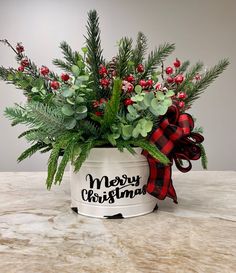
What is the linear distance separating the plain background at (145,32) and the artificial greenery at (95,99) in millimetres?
1832

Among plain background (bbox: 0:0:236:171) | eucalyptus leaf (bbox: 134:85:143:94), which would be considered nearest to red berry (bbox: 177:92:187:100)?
eucalyptus leaf (bbox: 134:85:143:94)

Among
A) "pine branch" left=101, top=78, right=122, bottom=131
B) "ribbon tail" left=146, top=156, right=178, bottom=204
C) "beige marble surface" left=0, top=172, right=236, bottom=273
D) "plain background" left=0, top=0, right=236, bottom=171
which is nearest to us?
"beige marble surface" left=0, top=172, right=236, bottom=273

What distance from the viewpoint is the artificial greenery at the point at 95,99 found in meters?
0.69

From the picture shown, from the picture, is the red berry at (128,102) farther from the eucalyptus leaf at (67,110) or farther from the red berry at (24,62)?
the red berry at (24,62)

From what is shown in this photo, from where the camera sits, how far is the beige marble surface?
0.51 m

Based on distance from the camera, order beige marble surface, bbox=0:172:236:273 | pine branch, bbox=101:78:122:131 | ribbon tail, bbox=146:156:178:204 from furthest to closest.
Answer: ribbon tail, bbox=146:156:178:204 → pine branch, bbox=101:78:122:131 → beige marble surface, bbox=0:172:236:273

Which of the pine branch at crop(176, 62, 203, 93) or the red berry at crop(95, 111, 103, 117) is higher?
the pine branch at crop(176, 62, 203, 93)

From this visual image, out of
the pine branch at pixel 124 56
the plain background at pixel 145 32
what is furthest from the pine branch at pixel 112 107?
the plain background at pixel 145 32

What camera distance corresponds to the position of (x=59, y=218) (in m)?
0.76

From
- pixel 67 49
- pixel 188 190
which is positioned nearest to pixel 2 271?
pixel 67 49

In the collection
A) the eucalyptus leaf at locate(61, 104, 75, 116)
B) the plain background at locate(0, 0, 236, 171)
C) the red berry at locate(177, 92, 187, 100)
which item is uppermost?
the plain background at locate(0, 0, 236, 171)

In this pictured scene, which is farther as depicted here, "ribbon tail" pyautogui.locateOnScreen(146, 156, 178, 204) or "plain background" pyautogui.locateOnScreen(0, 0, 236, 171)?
"plain background" pyautogui.locateOnScreen(0, 0, 236, 171)

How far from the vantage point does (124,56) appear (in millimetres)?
748

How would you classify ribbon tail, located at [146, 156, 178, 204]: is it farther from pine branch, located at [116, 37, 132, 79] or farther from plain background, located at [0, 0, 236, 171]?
plain background, located at [0, 0, 236, 171]
